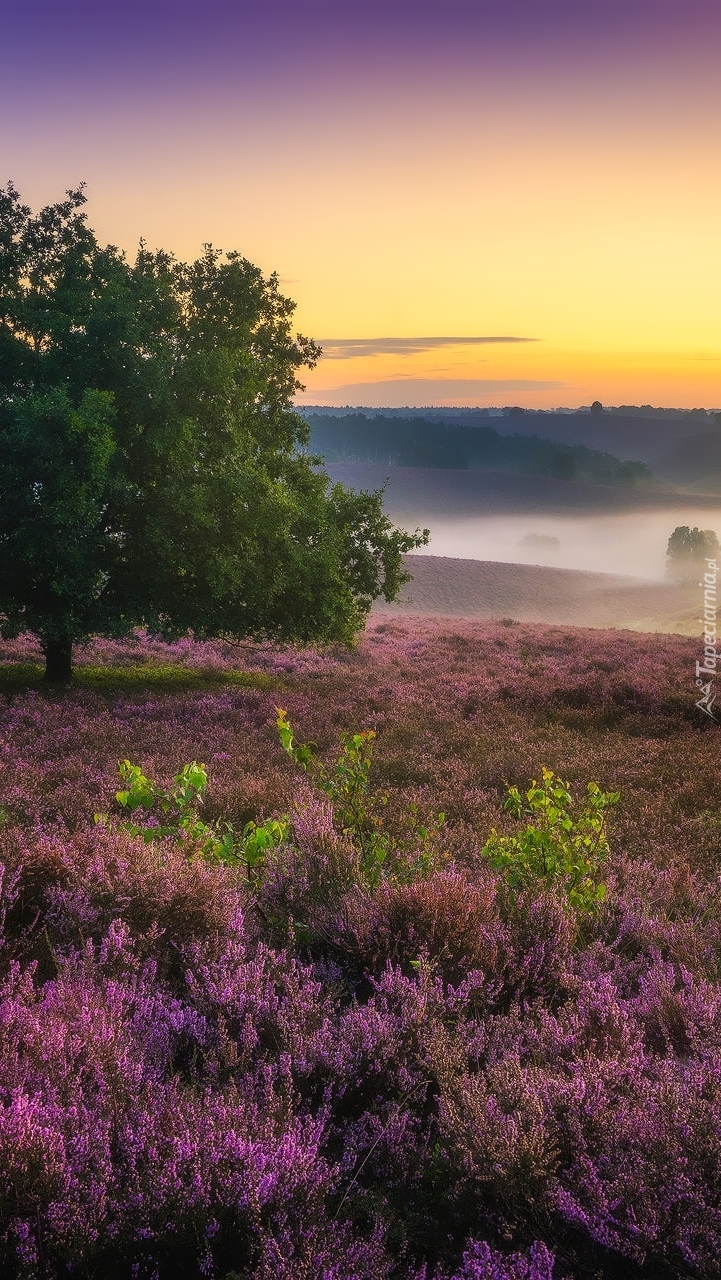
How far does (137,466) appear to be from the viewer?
1614cm

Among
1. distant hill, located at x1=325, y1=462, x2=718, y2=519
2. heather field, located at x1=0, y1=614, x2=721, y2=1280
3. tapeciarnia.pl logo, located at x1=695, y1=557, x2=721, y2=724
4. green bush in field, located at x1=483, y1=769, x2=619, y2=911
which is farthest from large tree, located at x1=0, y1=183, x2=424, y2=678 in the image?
distant hill, located at x1=325, y1=462, x2=718, y2=519

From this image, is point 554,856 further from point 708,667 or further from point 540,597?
point 540,597

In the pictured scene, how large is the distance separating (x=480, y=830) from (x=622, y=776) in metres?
3.67

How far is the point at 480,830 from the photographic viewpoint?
7.54m

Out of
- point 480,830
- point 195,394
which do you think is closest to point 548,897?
point 480,830

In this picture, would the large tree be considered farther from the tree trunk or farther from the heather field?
the heather field

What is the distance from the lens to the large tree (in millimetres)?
14023

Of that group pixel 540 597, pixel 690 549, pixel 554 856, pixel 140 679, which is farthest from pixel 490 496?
pixel 554 856

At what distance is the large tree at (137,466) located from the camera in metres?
14.0

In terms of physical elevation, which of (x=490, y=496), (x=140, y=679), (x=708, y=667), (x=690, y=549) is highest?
(x=490, y=496)

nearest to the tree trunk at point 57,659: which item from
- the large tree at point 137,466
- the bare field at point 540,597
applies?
the large tree at point 137,466

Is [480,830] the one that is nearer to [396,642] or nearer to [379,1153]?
[379,1153]

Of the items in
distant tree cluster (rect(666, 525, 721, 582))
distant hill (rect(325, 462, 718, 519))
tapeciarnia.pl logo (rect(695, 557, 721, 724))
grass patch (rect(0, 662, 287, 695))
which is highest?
distant hill (rect(325, 462, 718, 519))

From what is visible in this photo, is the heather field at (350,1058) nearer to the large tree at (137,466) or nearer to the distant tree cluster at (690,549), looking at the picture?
the large tree at (137,466)
